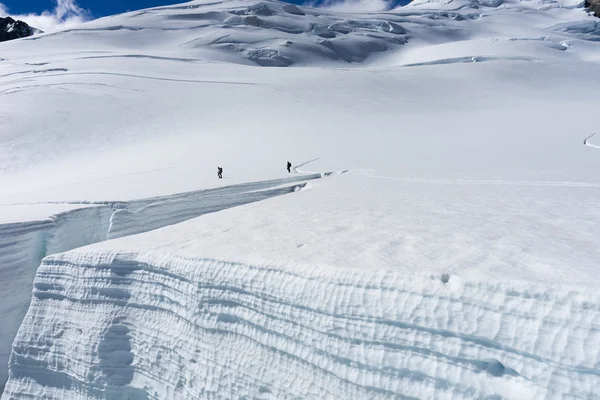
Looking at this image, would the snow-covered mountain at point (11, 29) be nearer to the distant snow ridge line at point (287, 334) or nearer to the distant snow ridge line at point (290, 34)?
the distant snow ridge line at point (290, 34)

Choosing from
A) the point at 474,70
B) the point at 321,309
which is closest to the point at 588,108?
the point at 474,70

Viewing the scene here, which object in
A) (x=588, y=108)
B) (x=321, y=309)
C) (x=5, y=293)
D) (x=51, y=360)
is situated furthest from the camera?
(x=588, y=108)

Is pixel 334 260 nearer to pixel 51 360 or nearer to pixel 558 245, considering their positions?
pixel 558 245

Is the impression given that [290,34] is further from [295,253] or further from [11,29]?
[295,253]

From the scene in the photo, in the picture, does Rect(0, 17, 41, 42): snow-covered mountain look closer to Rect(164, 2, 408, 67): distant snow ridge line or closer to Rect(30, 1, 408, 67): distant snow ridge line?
Rect(30, 1, 408, 67): distant snow ridge line

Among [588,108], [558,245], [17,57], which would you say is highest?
[17,57]

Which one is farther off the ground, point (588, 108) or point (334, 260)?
point (334, 260)
